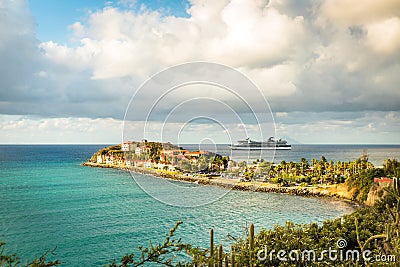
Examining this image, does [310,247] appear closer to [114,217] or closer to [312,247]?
[312,247]

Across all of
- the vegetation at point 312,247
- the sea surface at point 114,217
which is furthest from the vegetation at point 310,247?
the sea surface at point 114,217

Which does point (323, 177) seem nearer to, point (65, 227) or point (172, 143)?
point (65, 227)

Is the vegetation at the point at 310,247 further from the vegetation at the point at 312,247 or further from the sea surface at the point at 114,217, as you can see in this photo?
the sea surface at the point at 114,217

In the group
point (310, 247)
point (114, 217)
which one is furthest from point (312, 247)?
point (114, 217)

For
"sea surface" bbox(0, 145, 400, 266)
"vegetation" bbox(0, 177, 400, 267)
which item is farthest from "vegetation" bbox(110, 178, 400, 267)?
"sea surface" bbox(0, 145, 400, 266)

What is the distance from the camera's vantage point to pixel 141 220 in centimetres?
1997

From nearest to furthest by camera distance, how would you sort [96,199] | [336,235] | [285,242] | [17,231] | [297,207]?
1. [285,242]
2. [336,235]
3. [17,231]
4. [297,207]
5. [96,199]

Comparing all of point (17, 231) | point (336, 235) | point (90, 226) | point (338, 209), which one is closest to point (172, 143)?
point (336, 235)

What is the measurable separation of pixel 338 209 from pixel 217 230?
31.2ft

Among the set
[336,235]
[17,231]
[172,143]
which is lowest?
[17,231]

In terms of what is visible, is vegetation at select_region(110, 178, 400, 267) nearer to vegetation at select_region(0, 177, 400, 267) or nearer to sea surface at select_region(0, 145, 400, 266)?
vegetation at select_region(0, 177, 400, 267)

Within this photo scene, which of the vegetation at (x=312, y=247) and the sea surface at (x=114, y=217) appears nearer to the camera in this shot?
the vegetation at (x=312, y=247)

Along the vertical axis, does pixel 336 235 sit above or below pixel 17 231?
above

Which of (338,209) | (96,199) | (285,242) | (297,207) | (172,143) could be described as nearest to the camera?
(172,143)
